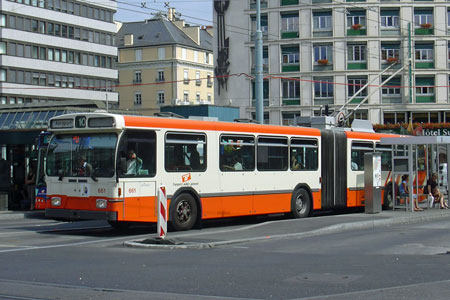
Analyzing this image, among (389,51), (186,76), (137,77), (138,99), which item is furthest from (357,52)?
(137,77)

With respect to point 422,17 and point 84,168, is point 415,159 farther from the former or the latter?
point 422,17

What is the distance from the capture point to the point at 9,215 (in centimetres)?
2386

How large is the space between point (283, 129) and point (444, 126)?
38.2 metres

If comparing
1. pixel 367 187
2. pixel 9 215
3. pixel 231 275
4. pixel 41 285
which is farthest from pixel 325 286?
pixel 9 215

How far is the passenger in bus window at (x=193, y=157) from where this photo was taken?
18000mm

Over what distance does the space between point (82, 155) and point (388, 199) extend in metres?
12.0

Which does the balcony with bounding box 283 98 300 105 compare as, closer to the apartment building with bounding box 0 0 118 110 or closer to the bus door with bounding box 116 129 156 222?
the apartment building with bounding box 0 0 118 110

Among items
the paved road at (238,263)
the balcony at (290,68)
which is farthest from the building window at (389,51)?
the paved road at (238,263)

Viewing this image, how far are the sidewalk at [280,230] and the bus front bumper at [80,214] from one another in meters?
1.24

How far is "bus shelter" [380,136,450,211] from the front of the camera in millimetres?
23625

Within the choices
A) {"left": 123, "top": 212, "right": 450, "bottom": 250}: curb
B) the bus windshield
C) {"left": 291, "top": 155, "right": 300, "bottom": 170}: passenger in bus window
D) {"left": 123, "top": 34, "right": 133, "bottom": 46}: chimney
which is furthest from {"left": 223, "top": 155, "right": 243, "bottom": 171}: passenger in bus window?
{"left": 123, "top": 34, "right": 133, "bottom": 46}: chimney

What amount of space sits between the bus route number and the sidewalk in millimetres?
2959

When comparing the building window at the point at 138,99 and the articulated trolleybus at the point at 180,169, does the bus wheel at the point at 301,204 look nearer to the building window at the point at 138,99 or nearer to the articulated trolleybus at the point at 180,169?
the articulated trolleybus at the point at 180,169

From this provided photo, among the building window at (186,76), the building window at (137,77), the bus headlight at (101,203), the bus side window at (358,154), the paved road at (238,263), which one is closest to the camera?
the paved road at (238,263)
